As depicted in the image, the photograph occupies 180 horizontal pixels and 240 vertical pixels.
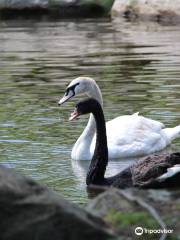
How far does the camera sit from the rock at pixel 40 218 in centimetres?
513

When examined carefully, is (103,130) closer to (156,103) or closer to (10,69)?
(156,103)

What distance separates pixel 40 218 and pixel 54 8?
79.8 feet

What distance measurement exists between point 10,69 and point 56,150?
7171 millimetres

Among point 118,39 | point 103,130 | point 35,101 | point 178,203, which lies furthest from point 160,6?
point 178,203

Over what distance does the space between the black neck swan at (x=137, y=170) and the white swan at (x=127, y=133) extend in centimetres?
165

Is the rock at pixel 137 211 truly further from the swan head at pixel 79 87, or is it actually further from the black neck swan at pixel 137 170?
A: the swan head at pixel 79 87

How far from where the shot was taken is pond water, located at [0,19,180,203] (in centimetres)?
1064

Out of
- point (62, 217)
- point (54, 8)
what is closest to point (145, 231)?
point (62, 217)

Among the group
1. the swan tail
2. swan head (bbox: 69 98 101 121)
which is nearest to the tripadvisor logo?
swan head (bbox: 69 98 101 121)

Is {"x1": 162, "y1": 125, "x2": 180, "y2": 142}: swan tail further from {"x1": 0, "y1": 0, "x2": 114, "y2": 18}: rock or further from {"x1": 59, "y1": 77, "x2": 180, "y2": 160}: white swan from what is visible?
{"x1": 0, "y1": 0, "x2": 114, "y2": 18}: rock

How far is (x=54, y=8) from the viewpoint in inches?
1148

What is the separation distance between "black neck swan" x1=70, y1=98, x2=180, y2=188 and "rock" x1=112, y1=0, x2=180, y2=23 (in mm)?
16981

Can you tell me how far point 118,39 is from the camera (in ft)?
73.8

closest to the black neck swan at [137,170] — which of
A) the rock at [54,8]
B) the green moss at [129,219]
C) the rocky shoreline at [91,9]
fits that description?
the green moss at [129,219]
